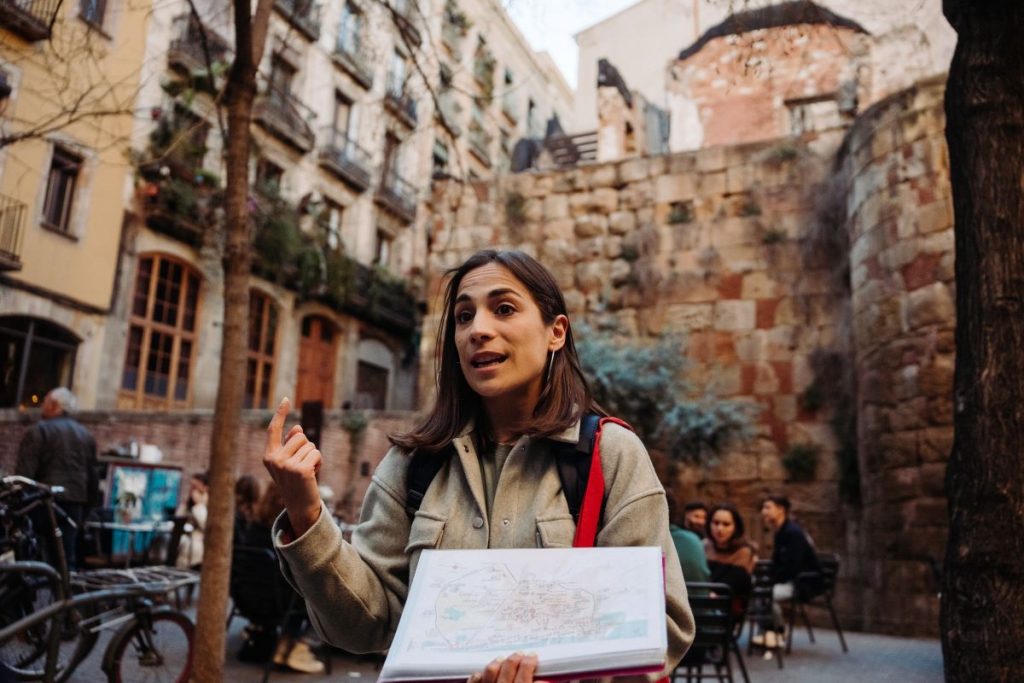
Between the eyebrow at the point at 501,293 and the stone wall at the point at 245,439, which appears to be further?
the stone wall at the point at 245,439

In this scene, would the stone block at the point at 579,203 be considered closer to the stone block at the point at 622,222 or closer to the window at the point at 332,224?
the stone block at the point at 622,222

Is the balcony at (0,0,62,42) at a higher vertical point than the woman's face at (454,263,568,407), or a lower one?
higher

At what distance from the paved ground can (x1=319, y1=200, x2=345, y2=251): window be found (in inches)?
542

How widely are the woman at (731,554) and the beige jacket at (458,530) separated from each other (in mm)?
5536

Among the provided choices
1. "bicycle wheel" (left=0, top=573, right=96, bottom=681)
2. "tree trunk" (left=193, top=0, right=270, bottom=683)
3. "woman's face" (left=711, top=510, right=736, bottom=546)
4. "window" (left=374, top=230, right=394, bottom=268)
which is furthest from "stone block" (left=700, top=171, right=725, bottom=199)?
"window" (left=374, top=230, right=394, bottom=268)

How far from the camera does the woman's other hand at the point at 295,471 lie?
4.83 feet

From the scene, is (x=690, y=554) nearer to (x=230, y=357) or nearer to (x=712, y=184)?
(x=230, y=357)

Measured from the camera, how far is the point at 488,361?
Answer: 1.68m

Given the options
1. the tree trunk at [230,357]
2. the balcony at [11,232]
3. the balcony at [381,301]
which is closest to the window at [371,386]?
the balcony at [381,301]

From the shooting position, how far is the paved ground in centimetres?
613

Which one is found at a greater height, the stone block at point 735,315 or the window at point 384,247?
the window at point 384,247

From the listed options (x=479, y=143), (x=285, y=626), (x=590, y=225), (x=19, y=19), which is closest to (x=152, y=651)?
(x=285, y=626)

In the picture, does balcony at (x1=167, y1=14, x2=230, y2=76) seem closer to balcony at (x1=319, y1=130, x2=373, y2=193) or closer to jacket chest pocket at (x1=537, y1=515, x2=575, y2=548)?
balcony at (x1=319, y1=130, x2=373, y2=193)

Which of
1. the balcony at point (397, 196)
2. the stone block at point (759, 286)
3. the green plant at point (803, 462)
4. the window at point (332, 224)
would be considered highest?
the balcony at point (397, 196)
